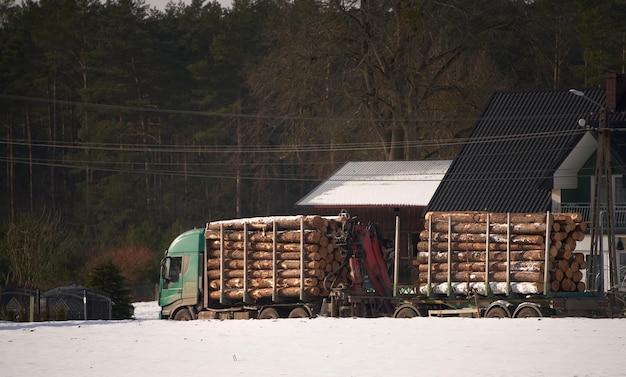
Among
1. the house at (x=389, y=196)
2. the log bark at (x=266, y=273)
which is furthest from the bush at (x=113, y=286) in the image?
Answer: the house at (x=389, y=196)

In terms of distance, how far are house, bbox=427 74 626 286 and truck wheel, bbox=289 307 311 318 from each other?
16376 mm

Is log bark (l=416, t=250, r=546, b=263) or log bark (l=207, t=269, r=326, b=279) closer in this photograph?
log bark (l=416, t=250, r=546, b=263)

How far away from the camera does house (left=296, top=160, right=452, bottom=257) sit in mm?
54375

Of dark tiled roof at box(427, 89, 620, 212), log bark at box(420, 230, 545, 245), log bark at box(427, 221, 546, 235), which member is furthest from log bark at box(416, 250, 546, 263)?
dark tiled roof at box(427, 89, 620, 212)

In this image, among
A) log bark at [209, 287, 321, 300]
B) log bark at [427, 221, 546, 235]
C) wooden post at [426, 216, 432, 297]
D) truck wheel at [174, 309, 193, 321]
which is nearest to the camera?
log bark at [427, 221, 546, 235]

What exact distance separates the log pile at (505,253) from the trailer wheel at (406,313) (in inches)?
23.7

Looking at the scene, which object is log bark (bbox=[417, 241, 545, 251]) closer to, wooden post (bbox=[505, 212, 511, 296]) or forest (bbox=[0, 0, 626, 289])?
wooden post (bbox=[505, 212, 511, 296])

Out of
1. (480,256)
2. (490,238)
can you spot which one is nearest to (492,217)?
(490,238)

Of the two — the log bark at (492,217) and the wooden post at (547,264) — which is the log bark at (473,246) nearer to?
the wooden post at (547,264)

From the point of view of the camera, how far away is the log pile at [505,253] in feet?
94.6

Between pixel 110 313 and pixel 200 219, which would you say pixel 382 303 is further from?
pixel 200 219

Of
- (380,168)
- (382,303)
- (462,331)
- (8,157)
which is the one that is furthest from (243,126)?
(462,331)

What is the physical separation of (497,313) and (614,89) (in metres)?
19.4

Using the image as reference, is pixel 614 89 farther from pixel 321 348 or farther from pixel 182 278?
pixel 321 348
